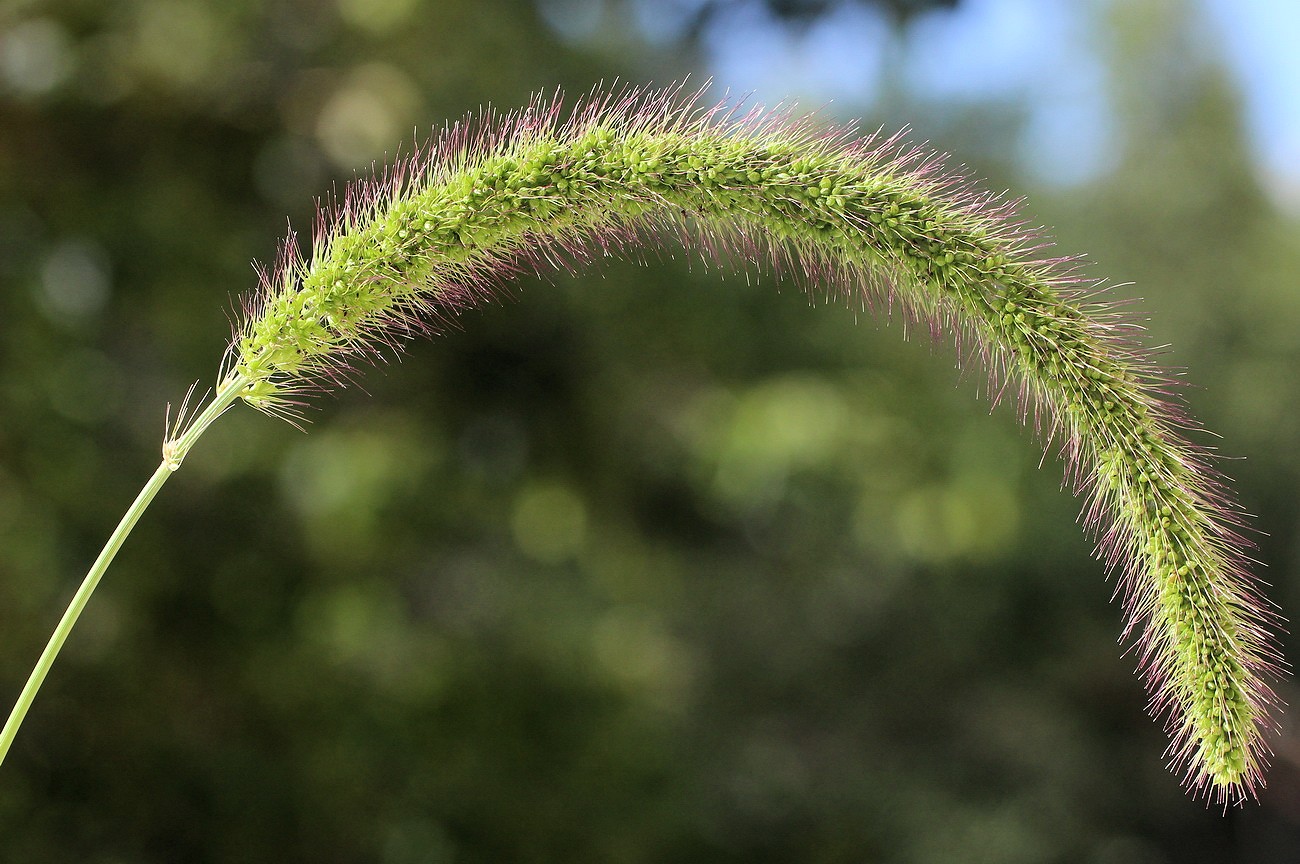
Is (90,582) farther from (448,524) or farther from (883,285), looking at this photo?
(448,524)

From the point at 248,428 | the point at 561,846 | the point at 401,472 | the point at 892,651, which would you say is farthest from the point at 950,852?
the point at 248,428

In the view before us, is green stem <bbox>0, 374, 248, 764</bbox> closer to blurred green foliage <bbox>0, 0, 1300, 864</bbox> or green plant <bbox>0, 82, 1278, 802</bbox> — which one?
green plant <bbox>0, 82, 1278, 802</bbox>

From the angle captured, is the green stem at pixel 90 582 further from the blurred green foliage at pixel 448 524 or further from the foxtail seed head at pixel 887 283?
the blurred green foliage at pixel 448 524

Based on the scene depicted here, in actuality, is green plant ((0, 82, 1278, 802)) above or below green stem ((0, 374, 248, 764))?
above

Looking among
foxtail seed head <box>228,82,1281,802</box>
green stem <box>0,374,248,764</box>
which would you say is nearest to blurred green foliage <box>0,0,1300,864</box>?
foxtail seed head <box>228,82,1281,802</box>

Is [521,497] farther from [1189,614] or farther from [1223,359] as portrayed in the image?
[1223,359]

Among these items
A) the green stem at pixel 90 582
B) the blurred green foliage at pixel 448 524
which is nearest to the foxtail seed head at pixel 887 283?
the green stem at pixel 90 582

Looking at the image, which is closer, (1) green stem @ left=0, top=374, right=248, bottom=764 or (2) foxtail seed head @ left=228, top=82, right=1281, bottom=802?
(1) green stem @ left=0, top=374, right=248, bottom=764

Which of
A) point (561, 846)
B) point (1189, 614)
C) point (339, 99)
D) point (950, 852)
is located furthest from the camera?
point (950, 852)
